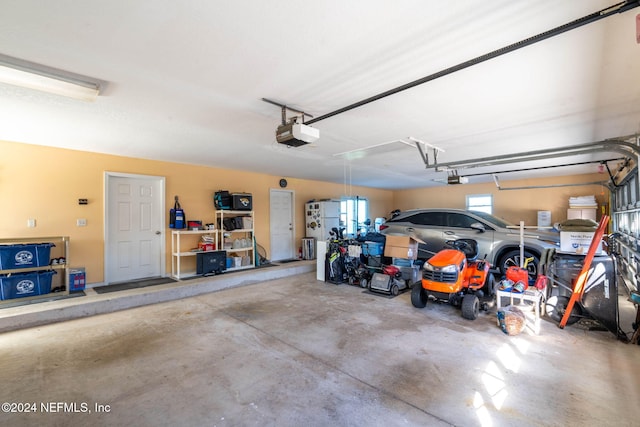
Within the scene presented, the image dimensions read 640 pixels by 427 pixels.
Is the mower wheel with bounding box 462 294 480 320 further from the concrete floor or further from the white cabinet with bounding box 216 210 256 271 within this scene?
the white cabinet with bounding box 216 210 256 271

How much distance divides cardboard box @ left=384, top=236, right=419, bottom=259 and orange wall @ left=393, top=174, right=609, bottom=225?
443cm

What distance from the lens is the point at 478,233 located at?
5.49m

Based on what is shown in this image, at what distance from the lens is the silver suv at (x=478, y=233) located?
5.04m

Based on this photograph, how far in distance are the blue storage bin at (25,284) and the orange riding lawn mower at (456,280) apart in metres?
5.37

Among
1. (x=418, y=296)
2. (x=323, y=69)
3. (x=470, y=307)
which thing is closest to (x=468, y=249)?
(x=470, y=307)

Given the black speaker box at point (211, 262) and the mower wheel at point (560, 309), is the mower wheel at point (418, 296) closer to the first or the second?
the mower wheel at point (560, 309)

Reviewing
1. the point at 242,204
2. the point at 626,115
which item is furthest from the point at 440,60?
the point at 242,204

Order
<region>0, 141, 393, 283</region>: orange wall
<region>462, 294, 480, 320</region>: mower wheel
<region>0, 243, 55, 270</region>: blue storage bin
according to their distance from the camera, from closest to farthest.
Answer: <region>462, 294, 480, 320</region>: mower wheel → <region>0, 243, 55, 270</region>: blue storage bin → <region>0, 141, 393, 283</region>: orange wall

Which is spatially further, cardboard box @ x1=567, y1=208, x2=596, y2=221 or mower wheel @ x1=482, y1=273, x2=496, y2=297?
cardboard box @ x1=567, y1=208, x2=596, y2=221

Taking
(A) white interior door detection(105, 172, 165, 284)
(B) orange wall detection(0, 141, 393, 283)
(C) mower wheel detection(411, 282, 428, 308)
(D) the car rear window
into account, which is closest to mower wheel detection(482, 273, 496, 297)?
(C) mower wheel detection(411, 282, 428, 308)

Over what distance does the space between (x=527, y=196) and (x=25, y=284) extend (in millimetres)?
11018

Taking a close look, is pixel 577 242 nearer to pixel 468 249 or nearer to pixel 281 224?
pixel 468 249

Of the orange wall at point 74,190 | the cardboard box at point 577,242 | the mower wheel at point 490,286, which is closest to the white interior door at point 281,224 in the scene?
the orange wall at point 74,190

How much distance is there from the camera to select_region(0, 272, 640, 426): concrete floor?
6.13ft
